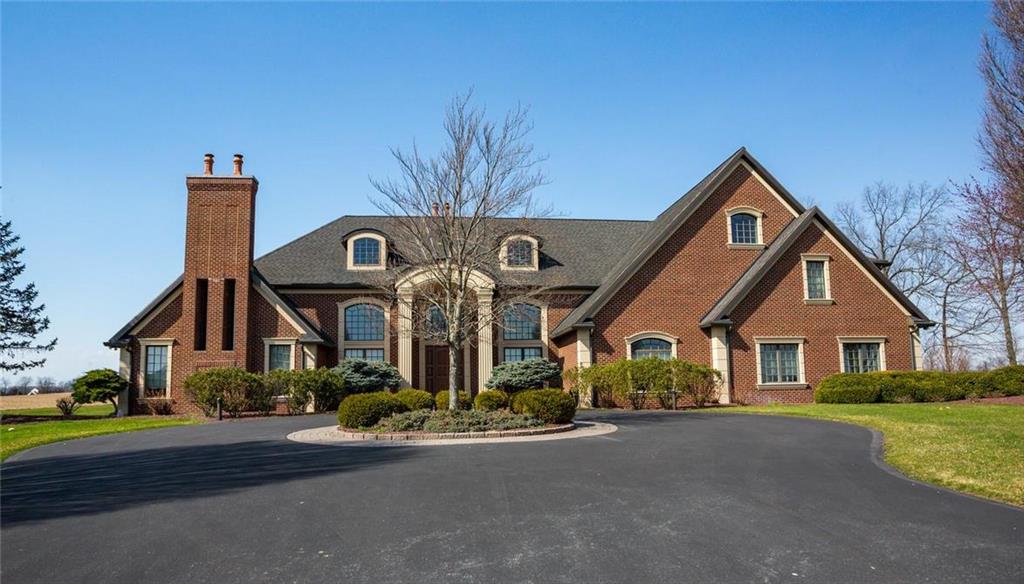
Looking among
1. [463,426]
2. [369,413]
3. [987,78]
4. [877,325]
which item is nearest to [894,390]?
[877,325]

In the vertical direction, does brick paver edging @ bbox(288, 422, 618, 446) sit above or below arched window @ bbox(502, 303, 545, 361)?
below

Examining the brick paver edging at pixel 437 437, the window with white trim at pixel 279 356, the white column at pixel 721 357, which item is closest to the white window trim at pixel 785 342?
the white column at pixel 721 357

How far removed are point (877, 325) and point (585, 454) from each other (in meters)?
19.3

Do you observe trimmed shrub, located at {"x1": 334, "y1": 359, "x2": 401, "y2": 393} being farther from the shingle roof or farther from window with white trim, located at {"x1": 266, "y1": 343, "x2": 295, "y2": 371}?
the shingle roof

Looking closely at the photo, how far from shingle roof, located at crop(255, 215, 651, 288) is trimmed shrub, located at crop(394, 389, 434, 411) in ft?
28.8

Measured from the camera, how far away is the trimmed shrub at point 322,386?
23859mm

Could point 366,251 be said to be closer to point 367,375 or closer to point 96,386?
point 367,375

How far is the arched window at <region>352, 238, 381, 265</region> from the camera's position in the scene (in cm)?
2908

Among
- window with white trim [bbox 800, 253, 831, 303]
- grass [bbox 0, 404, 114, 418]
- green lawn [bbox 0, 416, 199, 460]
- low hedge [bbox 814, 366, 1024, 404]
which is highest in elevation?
window with white trim [bbox 800, 253, 831, 303]

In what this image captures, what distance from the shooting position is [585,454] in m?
11.6

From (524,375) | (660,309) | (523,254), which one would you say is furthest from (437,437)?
(523,254)

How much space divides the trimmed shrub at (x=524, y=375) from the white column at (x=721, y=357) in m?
5.90

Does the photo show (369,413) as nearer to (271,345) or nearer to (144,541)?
(144,541)

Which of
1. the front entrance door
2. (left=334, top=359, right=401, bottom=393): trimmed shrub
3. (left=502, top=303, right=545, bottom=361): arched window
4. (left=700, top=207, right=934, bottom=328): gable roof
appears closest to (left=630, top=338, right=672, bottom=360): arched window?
(left=700, top=207, right=934, bottom=328): gable roof
